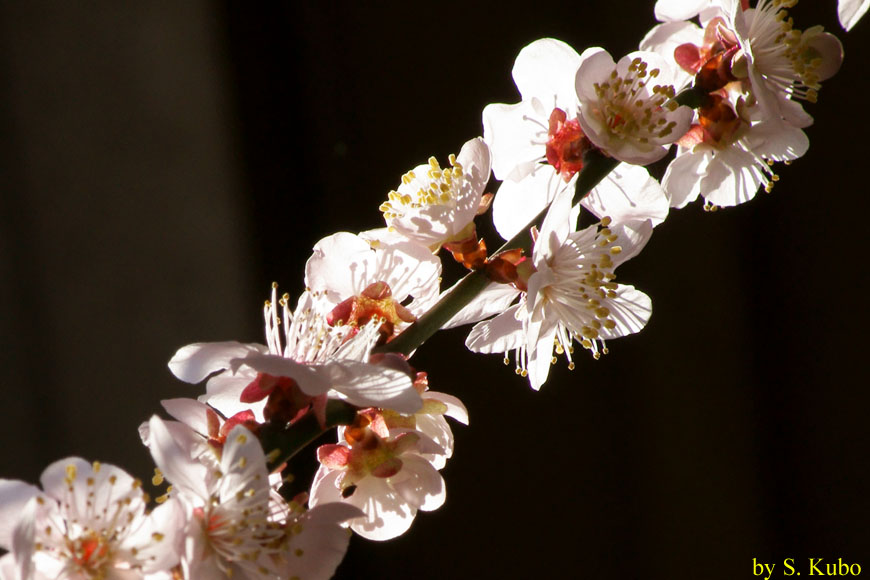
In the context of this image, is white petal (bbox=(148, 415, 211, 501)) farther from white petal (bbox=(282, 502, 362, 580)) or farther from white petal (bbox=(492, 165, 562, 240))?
white petal (bbox=(492, 165, 562, 240))

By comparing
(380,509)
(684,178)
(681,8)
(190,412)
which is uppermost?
(681,8)

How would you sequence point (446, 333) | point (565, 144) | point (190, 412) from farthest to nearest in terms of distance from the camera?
1. point (446, 333)
2. point (565, 144)
3. point (190, 412)

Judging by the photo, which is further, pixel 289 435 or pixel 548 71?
pixel 548 71

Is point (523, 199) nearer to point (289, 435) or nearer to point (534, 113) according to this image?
point (534, 113)

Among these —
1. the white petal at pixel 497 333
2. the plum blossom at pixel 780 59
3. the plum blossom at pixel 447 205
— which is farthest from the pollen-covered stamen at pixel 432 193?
the plum blossom at pixel 780 59

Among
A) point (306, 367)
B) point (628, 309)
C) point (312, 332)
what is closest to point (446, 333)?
point (628, 309)

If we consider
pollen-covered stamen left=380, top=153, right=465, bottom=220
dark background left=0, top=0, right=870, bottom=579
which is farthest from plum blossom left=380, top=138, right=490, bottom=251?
dark background left=0, top=0, right=870, bottom=579

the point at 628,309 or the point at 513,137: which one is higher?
the point at 513,137

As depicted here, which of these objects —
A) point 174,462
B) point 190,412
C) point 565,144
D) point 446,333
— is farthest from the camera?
point 446,333

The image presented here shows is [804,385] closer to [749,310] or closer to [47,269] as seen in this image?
[749,310]
